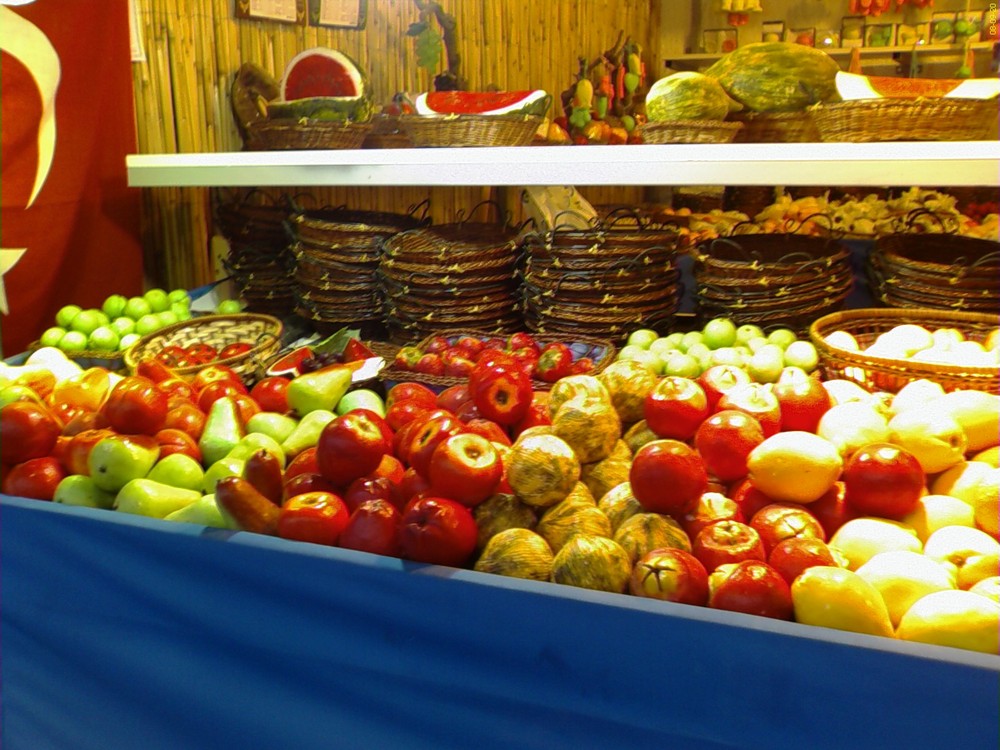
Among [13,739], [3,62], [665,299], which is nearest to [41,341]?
[3,62]

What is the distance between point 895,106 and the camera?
83.7 inches

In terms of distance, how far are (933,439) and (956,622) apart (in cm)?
48

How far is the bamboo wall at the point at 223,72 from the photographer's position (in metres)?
3.39

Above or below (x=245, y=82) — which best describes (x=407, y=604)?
below

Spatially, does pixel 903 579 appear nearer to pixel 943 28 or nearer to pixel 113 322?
pixel 113 322

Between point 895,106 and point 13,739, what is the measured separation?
2.41 meters

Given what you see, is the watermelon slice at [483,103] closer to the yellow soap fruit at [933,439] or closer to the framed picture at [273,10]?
the framed picture at [273,10]

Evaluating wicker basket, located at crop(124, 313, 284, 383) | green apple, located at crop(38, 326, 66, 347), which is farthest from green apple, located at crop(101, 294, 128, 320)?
wicker basket, located at crop(124, 313, 284, 383)

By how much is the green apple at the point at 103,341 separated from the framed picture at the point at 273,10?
1507 mm

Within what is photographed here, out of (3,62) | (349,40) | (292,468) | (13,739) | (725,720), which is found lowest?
(13,739)

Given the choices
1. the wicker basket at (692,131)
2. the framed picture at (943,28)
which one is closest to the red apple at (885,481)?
the wicker basket at (692,131)

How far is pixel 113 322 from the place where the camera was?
3.04 m

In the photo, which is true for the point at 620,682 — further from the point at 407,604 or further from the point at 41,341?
the point at 41,341

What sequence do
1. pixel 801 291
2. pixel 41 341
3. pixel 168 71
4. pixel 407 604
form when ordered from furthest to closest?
pixel 168 71 → pixel 41 341 → pixel 801 291 → pixel 407 604
